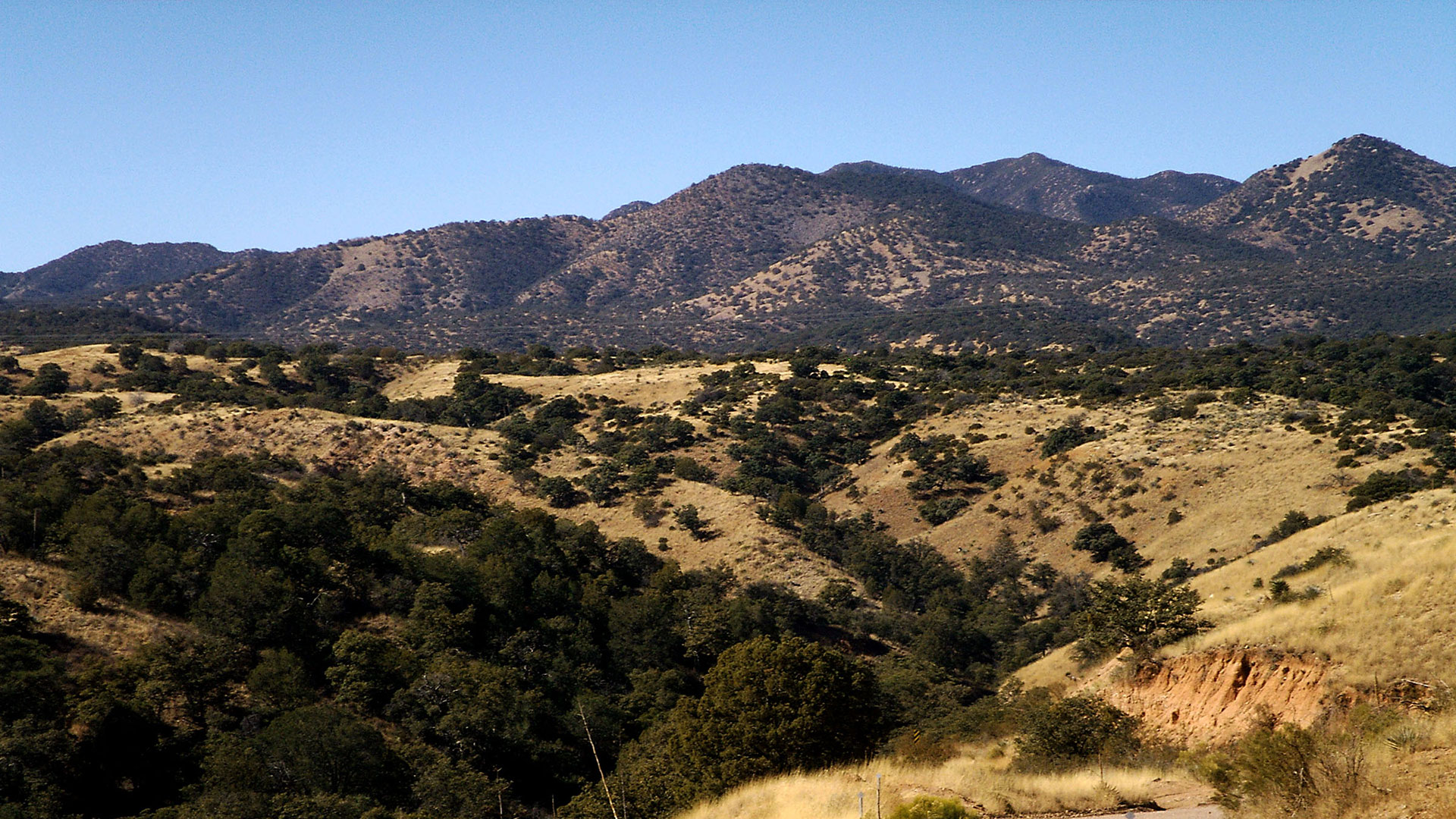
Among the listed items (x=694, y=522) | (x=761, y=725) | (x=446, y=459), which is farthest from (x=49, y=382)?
(x=761, y=725)

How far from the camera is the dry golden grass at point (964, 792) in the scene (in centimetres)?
1452

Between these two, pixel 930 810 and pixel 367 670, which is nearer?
pixel 930 810

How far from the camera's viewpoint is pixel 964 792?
1499 centimetres

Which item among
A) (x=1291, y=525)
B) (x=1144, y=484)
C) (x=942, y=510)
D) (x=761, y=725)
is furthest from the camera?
(x=942, y=510)

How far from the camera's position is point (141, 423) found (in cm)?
6675

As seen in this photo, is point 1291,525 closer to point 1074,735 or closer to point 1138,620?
point 1138,620

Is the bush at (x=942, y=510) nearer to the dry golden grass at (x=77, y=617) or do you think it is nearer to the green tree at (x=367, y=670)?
the green tree at (x=367, y=670)

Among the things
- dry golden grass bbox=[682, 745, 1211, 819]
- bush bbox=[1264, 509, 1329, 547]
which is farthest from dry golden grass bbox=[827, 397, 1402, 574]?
dry golden grass bbox=[682, 745, 1211, 819]

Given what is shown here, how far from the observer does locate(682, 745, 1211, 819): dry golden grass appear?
14.5m

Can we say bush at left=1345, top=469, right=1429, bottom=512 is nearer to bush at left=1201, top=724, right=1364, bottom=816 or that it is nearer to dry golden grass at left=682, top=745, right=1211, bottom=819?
dry golden grass at left=682, top=745, right=1211, bottom=819

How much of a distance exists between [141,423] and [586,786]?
5481 centimetres

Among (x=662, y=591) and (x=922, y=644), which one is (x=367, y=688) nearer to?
(x=662, y=591)

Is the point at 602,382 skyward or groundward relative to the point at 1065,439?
skyward

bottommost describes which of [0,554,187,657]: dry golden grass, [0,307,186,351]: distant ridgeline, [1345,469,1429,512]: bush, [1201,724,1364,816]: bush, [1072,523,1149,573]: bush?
[1072,523,1149,573]: bush
